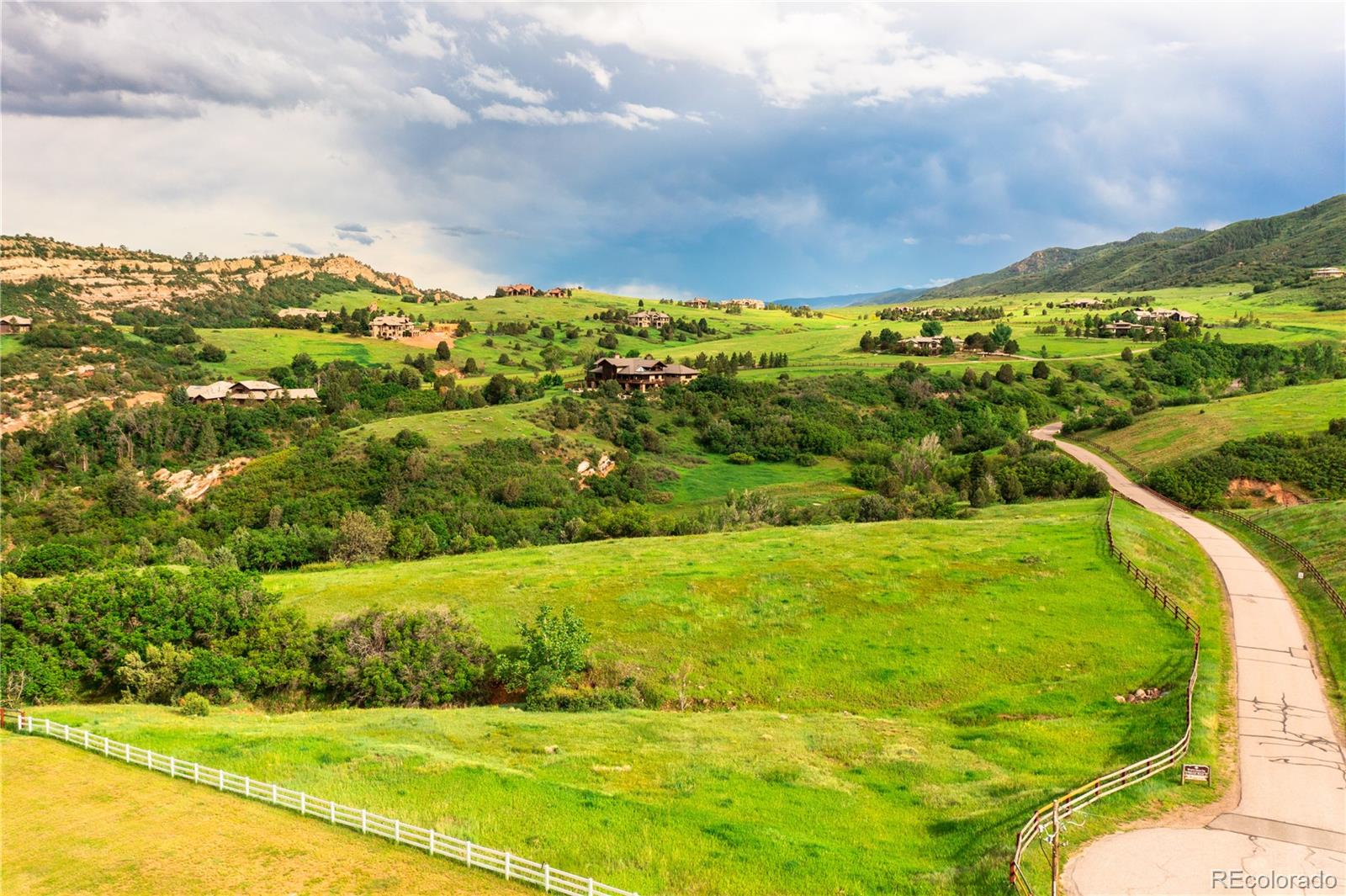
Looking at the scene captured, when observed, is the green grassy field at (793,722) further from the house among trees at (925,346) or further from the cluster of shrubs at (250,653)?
the house among trees at (925,346)

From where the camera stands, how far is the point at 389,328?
18050 centimetres

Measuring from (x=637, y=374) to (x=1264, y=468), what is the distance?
92.4m

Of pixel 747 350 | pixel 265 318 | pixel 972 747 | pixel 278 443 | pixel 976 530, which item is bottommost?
pixel 972 747

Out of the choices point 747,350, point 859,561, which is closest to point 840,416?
point 747,350

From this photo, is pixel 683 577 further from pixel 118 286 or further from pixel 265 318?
pixel 118 286

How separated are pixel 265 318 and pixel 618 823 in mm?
191698

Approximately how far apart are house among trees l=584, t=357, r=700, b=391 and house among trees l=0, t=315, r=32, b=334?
4128 inches

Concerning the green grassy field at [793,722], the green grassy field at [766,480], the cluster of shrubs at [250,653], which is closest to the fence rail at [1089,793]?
the green grassy field at [793,722]

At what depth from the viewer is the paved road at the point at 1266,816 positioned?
58.2 ft

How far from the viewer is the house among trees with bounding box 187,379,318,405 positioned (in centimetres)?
11619

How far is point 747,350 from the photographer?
174500 millimetres

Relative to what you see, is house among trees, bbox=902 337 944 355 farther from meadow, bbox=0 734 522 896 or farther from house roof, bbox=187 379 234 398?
meadow, bbox=0 734 522 896

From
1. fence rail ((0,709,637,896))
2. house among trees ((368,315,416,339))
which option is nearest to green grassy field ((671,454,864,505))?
fence rail ((0,709,637,896))

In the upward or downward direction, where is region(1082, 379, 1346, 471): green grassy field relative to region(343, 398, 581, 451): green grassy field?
downward
